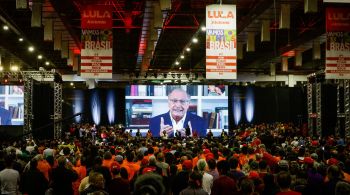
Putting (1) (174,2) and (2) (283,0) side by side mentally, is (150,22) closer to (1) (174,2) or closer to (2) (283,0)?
(1) (174,2)

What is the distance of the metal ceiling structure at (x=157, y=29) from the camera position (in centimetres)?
2039

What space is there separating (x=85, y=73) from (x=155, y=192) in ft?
44.1

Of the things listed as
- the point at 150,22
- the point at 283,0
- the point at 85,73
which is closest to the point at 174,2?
the point at 150,22

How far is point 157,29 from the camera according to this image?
66.2 ft

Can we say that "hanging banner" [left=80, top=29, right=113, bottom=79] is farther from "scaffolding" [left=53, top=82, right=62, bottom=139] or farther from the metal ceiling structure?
"scaffolding" [left=53, top=82, right=62, bottom=139]

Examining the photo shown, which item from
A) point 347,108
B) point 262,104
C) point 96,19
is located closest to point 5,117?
point 96,19

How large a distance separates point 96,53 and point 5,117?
48.7 feet

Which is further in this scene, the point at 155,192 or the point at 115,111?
the point at 115,111

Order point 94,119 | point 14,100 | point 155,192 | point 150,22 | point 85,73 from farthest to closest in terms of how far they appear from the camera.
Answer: point 94,119 < point 14,100 < point 150,22 < point 85,73 < point 155,192

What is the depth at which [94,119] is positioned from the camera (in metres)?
41.9

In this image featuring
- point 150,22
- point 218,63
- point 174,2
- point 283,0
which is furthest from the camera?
point 150,22

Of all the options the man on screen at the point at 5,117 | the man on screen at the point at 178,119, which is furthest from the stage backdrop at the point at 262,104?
the man on screen at the point at 5,117

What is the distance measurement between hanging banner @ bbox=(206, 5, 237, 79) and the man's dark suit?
18.5 m

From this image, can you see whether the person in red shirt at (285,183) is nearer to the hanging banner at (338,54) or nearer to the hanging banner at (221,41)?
the hanging banner at (221,41)
